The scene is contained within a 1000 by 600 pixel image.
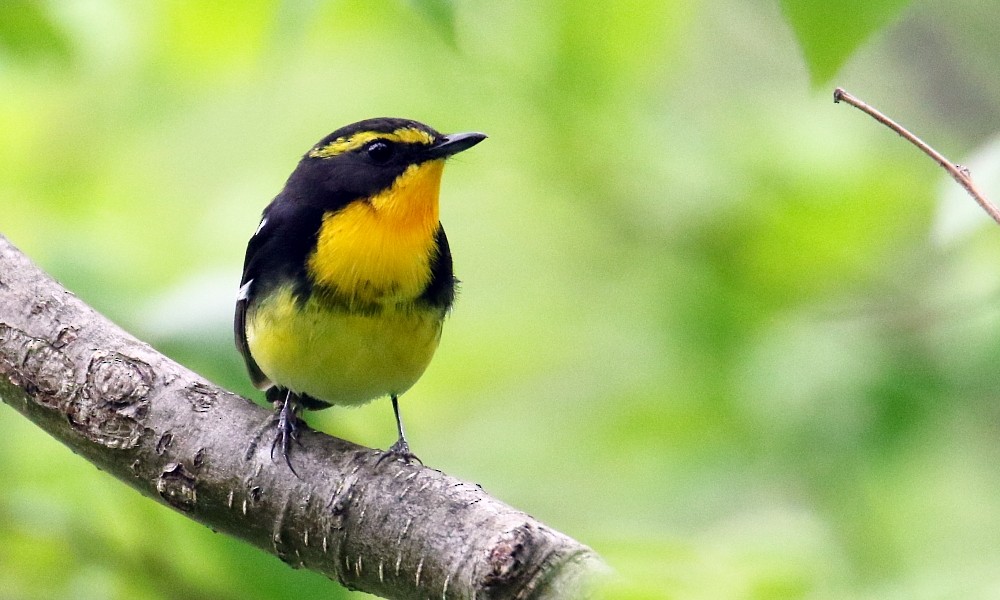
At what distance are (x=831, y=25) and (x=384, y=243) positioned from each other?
2.76 meters

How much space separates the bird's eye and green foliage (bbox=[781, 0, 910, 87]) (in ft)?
9.98

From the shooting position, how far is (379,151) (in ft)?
16.4

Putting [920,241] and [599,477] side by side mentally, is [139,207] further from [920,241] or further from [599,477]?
[920,241]

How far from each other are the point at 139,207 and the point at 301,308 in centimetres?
319

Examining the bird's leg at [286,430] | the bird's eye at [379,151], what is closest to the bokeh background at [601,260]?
the bird's leg at [286,430]

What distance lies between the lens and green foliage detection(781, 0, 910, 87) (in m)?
2.14

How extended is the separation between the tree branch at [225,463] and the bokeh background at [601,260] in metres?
0.31

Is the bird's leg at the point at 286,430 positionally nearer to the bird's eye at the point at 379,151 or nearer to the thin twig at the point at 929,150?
the bird's eye at the point at 379,151

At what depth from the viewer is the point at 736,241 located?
18.8 feet

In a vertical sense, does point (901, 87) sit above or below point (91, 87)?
above

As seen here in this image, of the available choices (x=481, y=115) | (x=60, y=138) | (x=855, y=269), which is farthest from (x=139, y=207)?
(x=855, y=269)

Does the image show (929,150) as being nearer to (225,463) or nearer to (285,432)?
(285,432)

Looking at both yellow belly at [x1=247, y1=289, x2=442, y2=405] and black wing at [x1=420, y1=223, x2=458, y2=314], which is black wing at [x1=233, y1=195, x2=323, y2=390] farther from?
black wing at [x1=420, y1=223, x2=458, y2=314]

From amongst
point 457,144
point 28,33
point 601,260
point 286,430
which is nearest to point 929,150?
point 286,430
